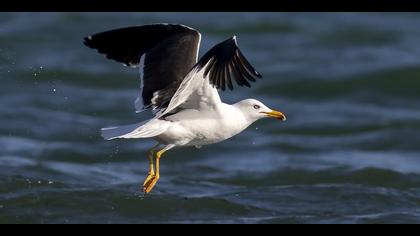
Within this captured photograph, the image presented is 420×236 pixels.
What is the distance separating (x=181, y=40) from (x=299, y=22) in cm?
1142

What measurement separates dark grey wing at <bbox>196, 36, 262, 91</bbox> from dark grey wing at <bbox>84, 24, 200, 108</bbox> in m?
0.79

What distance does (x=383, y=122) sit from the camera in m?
14.6

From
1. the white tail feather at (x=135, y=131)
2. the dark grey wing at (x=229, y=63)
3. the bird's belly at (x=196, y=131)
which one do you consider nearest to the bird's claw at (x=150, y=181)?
the bird's belly at (x=196, y=131)

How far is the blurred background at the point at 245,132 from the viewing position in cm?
1003

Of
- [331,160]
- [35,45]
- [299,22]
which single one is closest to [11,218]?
[331,160]

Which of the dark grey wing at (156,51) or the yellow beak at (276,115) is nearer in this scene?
the dark grey wing at (156,51)

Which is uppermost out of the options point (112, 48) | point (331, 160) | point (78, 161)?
point (112, 48)

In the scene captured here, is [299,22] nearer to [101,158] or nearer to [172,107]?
[101,158]

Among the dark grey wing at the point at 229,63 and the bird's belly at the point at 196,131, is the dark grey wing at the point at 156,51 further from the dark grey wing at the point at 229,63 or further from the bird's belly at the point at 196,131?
the dark grey wing at the point at 229,63

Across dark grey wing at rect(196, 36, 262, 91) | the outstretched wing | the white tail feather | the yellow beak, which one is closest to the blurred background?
the yellow beak

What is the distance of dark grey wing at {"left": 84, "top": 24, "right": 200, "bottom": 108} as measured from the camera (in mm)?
8648

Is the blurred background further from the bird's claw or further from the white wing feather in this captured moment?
the white wing feather

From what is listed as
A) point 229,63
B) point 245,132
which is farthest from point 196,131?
point 245,132

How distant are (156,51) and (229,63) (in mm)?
1238
